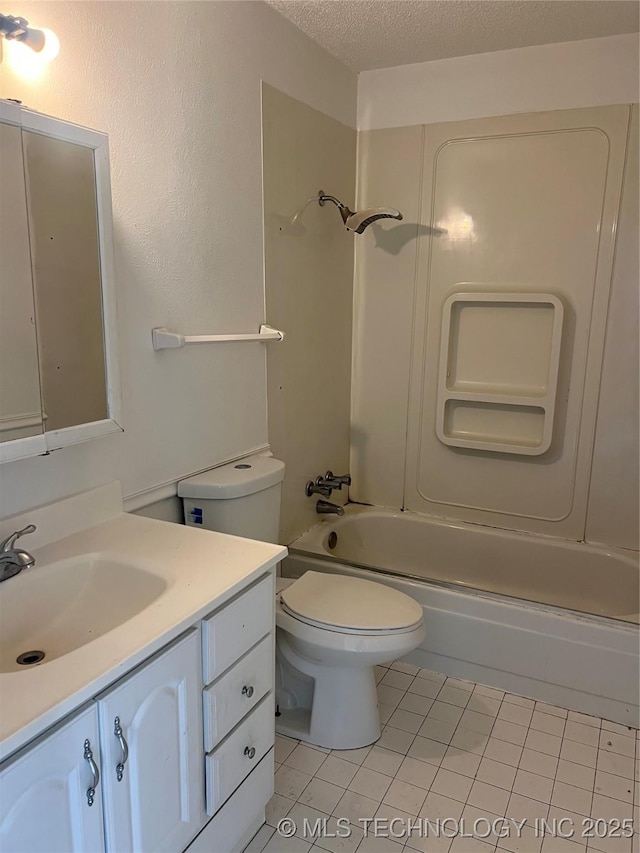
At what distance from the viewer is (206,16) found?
177cm

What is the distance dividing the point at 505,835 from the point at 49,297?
175 centimetres

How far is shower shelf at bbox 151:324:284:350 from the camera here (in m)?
1.71

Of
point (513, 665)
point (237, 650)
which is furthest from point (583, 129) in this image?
point (237, 650)

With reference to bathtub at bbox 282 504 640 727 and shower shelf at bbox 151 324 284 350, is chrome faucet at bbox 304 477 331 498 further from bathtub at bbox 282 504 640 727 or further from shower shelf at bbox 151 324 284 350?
shower shelf at bbox 151 324 284 350

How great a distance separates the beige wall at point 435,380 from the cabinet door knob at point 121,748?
2.05 m

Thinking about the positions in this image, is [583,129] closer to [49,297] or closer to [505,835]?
[49,297]

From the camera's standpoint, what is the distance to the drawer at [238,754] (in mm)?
1346

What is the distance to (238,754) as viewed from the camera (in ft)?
4.71

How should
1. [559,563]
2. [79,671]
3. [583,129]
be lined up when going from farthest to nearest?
[559,563] < [583,129] < [79,671]

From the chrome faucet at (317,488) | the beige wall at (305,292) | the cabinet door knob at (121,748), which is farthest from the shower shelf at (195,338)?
the cabinet door knob at (121,748)

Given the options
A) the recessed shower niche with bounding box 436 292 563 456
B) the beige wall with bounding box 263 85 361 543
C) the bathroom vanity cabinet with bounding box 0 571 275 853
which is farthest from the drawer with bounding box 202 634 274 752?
the recessed shower niche with bounding box 436 292 563 456

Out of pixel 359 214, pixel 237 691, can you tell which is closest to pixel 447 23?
pixel 359 214

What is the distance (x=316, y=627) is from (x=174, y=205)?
127 centimetres

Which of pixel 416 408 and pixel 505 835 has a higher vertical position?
pixel 416 408
